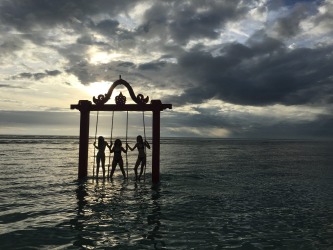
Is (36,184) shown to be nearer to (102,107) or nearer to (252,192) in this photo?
(102,107)

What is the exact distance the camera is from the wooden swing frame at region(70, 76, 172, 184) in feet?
55.8

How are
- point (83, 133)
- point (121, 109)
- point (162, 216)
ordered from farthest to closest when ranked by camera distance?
1. point (83, 133)
2. point (121, 109)
3. point (162, 216)

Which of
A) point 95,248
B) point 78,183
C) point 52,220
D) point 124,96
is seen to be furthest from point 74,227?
point 124,96

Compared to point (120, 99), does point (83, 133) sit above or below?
below

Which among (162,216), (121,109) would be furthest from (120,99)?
(162,216)

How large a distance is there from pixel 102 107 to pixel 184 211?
8835mm

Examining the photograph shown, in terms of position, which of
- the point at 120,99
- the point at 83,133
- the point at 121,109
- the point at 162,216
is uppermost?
the point at 120,99

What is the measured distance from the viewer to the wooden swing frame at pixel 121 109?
17.0m

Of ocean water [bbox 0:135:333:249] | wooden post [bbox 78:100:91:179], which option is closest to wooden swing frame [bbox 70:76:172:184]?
wooden post [bbox 78:100:91:179]

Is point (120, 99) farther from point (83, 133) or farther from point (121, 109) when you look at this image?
point (83, 133)

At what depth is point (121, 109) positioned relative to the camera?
56.5 feet

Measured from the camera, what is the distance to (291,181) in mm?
19859

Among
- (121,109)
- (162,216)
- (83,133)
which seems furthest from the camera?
(83,133)

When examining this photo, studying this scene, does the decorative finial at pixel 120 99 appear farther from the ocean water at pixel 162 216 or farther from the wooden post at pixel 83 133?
the ocean water at pixel 162 216
